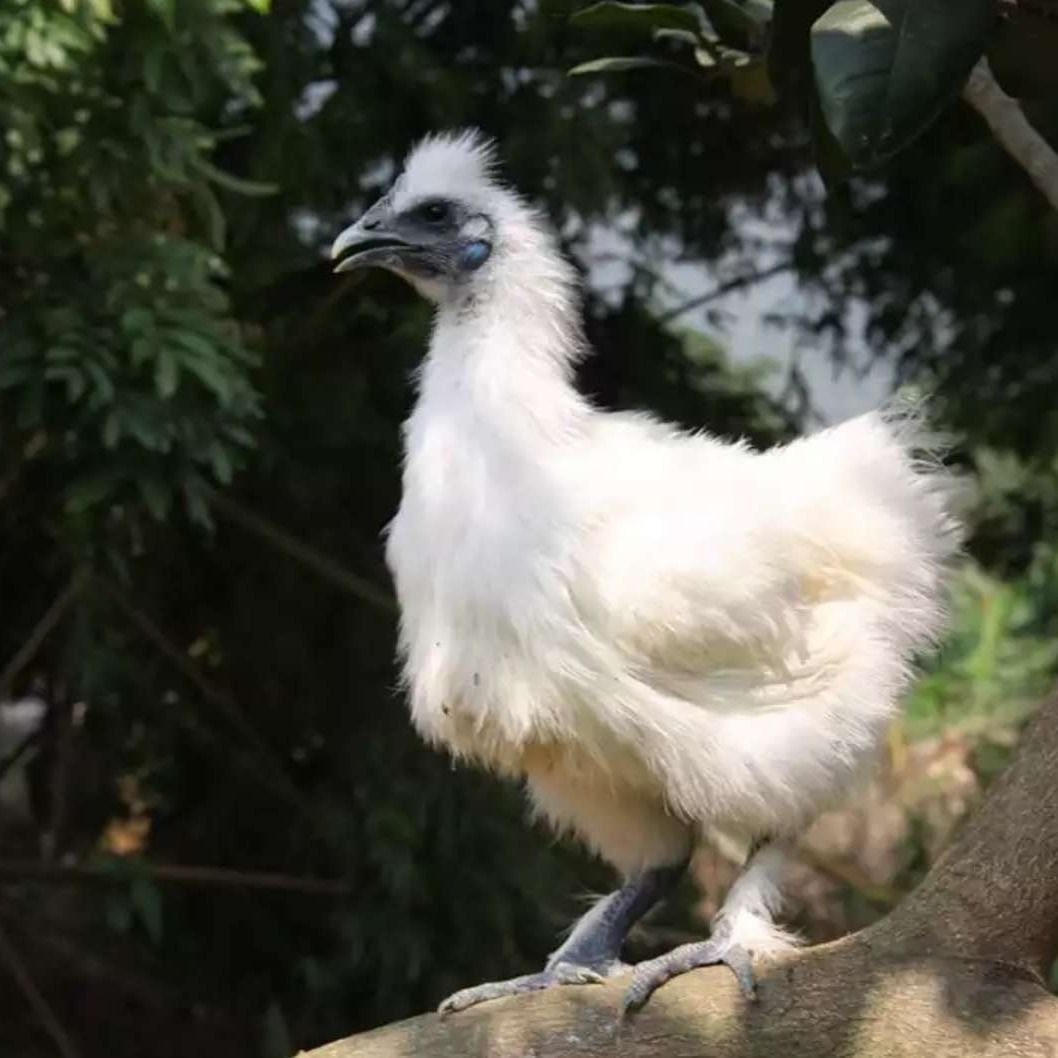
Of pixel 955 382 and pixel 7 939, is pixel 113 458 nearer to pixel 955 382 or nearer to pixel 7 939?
pixel 7 939

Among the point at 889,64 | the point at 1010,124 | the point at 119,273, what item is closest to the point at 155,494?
the point at 119,273

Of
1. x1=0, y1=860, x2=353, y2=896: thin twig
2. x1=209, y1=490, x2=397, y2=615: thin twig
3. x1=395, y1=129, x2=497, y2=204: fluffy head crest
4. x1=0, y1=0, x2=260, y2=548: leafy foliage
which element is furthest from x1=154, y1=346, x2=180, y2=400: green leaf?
x1=0, y1=860, x2=353, y2=896: thin twig

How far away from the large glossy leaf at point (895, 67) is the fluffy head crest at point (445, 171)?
77 cm

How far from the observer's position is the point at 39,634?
11.8 feet

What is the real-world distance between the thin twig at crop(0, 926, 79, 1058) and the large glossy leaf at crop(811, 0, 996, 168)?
8.96ft

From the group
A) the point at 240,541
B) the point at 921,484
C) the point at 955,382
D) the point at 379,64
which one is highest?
the point at 379,64

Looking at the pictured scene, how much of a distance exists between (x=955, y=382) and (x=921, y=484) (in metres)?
1.89

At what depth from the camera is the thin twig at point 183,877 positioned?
11.6 feet

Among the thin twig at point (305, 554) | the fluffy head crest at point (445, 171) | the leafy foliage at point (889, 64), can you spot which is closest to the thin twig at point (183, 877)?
the thin twig at point (305, 554)

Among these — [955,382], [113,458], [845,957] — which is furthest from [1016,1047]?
[955,382]

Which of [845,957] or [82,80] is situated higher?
[82,80]

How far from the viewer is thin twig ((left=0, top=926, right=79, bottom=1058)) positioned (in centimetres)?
361

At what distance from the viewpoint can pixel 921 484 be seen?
6.60 ft

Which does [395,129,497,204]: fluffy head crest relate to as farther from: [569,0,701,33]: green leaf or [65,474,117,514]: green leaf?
[65,474,117,514]: green leaf
